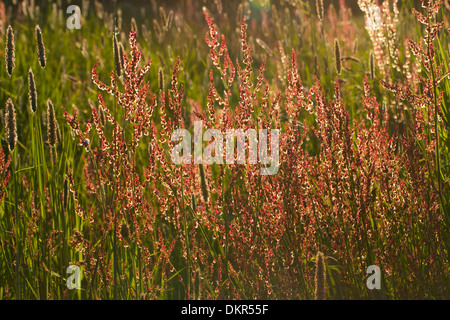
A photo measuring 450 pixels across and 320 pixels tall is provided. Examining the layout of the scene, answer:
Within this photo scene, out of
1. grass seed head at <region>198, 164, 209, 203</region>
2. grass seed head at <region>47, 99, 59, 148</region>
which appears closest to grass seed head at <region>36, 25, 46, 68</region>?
grass seed head at <region>47, 99, 59, 148</region>

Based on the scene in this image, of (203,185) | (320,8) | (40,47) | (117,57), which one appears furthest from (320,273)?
(320,8)

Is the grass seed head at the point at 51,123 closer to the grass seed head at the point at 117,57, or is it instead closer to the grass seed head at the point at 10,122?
the grass seed head at the point at 10,122

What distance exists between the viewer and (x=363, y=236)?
4.93ft

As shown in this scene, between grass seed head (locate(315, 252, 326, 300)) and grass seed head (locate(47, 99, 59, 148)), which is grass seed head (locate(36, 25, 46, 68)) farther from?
grass seed head (locate(315, 252, 326, 300))

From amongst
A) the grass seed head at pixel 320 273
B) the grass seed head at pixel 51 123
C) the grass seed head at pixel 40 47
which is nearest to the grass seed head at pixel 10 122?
the grass seed head at pixel 51 123

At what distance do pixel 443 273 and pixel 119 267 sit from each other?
0.99 meters

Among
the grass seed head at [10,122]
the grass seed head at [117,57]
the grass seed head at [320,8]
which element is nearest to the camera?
the grass seed head at [10,122]

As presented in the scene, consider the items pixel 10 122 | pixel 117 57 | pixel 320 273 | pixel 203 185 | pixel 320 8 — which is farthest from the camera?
pixel 320 8

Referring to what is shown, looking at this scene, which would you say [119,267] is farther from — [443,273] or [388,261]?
[443,273]

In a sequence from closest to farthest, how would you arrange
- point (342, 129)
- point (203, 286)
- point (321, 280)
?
point (321, 280) → point (342, 129) → point (203, 286)

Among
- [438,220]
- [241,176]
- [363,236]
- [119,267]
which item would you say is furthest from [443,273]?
[119,267]

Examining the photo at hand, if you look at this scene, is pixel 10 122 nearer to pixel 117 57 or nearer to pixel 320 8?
pixel 117 57
